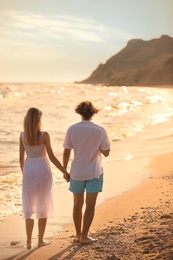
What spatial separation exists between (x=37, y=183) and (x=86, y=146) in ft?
2.33

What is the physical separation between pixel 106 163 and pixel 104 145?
7.12m

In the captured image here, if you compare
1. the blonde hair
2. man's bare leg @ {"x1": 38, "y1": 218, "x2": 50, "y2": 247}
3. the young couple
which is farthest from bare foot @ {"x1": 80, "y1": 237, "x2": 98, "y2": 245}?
the blonde hair

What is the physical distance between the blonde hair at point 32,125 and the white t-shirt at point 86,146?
361 mm

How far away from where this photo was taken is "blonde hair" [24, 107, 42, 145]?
526 cm

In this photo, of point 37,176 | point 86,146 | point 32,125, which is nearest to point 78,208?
point 37,176

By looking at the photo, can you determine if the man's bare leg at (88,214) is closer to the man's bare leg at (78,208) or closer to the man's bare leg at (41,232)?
the man's bare leg at (78,208)

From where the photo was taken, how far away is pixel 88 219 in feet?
18.3

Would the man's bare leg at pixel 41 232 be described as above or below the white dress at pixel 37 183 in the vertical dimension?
below

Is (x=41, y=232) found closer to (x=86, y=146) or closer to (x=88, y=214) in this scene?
(x=88, y=214)

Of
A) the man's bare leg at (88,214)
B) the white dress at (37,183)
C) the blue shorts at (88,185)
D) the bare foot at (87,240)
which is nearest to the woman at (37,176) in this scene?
the white dress at (37,183)

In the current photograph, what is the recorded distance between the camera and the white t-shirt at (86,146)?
540 centimetres

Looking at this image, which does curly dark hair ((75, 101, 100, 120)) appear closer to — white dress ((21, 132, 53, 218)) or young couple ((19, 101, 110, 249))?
young couple ((19, 101, 110, 249))

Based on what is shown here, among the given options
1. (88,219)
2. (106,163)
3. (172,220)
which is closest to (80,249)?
(88,219)

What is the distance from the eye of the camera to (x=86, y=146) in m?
5.43
